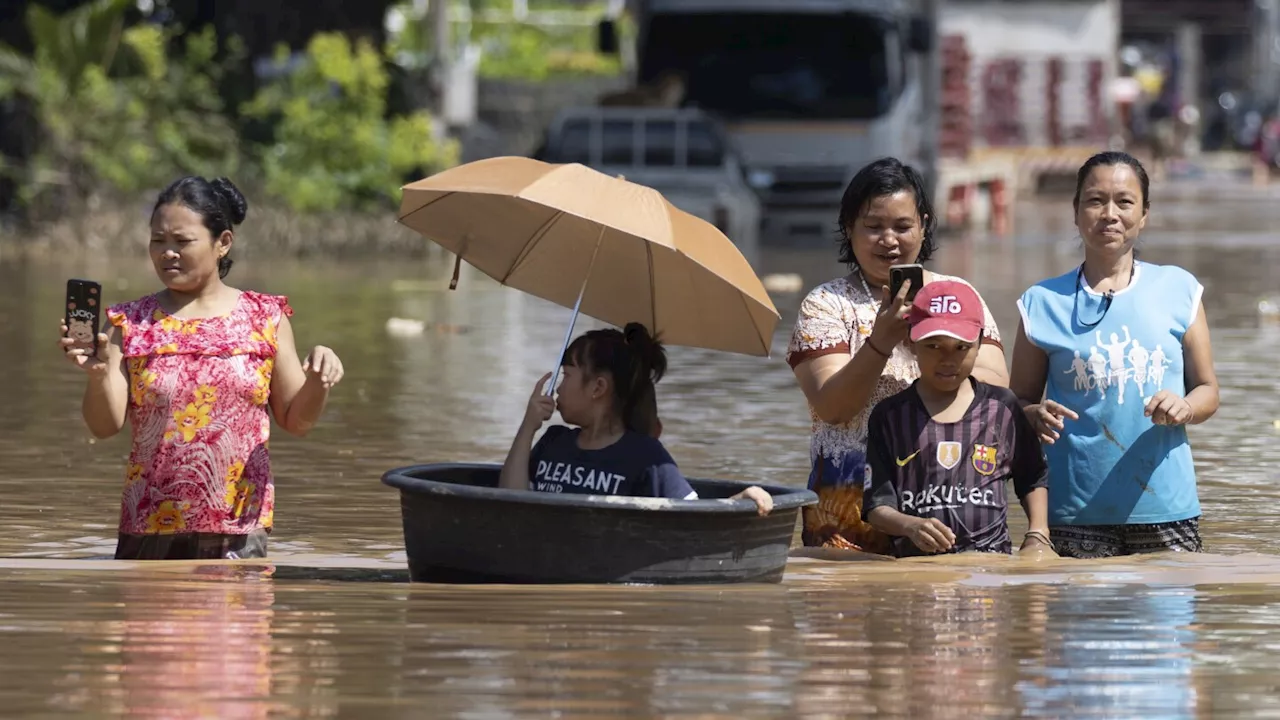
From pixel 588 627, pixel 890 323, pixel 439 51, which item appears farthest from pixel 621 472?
pixel 439 51

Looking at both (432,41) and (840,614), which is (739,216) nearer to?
(432,41)

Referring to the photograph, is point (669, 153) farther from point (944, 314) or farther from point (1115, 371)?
point (944, 314)

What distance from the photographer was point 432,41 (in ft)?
103

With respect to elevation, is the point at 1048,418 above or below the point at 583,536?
above

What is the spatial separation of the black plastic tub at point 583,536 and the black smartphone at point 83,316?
87 cm

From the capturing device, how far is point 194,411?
661cm

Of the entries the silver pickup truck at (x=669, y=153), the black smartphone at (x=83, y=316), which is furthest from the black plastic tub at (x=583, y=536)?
the silver pickup truck at (x=669, y=153)

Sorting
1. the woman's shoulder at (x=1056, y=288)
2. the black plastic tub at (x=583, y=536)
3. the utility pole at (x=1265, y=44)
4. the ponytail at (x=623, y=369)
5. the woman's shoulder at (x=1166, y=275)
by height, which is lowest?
the black plastic tub at (x=583, y=536)

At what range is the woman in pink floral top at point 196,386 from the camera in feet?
21.6

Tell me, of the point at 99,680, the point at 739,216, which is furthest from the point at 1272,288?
the point at 99,680

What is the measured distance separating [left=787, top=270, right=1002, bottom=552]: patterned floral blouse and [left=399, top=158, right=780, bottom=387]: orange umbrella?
229 millimetres

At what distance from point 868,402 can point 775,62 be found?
21042 millimetres

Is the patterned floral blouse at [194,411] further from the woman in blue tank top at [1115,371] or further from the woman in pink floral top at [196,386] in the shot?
the woman in blue tank top at [1115,371]

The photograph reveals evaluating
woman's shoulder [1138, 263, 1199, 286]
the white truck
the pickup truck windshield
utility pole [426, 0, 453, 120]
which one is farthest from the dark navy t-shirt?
utility pole [426, 0, 453, 120]
